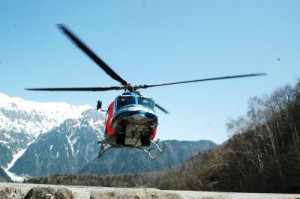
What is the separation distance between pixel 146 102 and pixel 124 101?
1075 mm

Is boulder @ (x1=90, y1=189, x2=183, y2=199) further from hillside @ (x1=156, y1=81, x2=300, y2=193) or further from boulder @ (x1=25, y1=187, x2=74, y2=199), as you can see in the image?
hillside @ (x1=156, y1=81, x2=300, y2=193)

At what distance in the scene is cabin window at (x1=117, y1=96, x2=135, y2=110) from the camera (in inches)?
744

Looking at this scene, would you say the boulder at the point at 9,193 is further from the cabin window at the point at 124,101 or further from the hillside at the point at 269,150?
the hillside at the point at 269,150

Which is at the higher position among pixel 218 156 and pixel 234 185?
pixel 218 156

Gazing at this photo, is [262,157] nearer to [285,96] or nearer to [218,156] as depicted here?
[285,96]

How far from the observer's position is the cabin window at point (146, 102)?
62.4 ft

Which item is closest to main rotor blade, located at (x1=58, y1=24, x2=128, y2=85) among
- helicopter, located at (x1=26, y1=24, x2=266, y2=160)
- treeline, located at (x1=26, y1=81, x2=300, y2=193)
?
helicopter, located at (x1=26, y1=24, x2=266, y2=160)

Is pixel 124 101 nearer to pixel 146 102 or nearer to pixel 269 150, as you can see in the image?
pixel 146 102

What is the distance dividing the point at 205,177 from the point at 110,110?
90.8m

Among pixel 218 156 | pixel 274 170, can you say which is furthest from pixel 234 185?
pixel 218 156

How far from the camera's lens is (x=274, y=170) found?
68625 millimetres

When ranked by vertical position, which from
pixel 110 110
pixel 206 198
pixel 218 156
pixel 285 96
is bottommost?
pixel 206 198

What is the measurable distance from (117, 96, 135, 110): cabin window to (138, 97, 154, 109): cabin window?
392mm

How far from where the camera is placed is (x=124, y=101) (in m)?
19.0
